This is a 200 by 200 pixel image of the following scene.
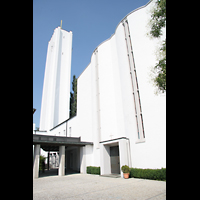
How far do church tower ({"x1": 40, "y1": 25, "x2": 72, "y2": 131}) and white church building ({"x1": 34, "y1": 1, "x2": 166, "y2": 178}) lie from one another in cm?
1070

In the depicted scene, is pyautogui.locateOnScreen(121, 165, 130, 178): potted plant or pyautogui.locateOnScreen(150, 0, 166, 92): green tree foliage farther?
pyautogui.locateOnScreen(121, 165, 130, 178): potted plant

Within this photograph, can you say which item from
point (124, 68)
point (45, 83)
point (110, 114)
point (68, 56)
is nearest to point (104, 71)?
point (124, 68)

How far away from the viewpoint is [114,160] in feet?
56.0

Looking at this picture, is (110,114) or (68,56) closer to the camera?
(110,114)

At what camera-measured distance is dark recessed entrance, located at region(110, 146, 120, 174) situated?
16.6 metres

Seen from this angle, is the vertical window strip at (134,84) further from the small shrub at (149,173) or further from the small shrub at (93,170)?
the small shrub at (93,170)

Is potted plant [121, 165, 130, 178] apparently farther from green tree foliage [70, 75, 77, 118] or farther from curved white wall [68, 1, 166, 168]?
green tree foliage [70, 75, 77, 118]

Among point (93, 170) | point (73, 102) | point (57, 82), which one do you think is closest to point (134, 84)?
point (93, 170)

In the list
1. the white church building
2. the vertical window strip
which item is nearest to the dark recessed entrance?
the white church building

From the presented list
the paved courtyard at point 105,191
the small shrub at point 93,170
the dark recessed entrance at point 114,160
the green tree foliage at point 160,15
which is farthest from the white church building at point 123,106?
the paved courtyard at point 105,191

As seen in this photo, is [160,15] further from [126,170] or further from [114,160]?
[114,160]
